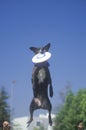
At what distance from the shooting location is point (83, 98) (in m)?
58.7

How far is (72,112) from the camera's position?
57.8 meters

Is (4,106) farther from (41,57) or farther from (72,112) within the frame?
(41,57)

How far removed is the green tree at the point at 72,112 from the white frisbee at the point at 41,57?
106 feet

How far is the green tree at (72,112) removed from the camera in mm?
56588

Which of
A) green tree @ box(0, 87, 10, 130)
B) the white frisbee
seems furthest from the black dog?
green tree @ box(0, 87, 10, 130)

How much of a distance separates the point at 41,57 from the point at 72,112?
3505 cm

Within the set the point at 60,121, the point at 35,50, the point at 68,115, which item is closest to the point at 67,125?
the point at 68,115

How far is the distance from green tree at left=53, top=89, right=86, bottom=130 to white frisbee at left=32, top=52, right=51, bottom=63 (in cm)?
3241

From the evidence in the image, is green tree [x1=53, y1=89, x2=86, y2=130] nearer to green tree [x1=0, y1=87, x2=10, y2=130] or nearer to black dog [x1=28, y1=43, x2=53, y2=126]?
green tree [x1=0, y1=87, x2=10, y2=130]

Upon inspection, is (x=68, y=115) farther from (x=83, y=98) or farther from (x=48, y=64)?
(x=48, y=64)

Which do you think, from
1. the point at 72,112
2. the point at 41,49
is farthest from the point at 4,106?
the point at 41,49

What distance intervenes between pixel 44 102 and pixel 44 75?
1.26 metres

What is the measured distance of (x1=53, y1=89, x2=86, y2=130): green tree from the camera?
5659 centimetres

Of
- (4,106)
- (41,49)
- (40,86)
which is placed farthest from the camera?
(4,106)
